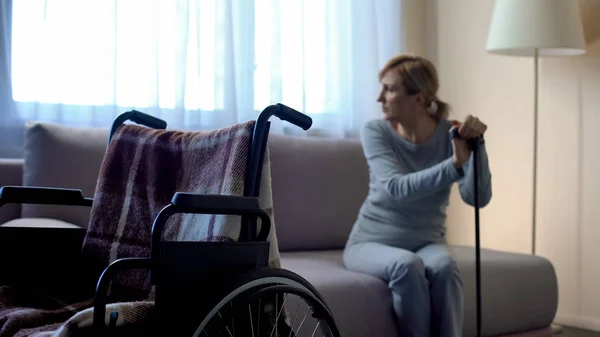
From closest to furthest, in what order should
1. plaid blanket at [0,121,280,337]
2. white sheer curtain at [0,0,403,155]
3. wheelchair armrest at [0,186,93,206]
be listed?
plaid blanket at [0,121,280,337] → wheelchair armrest at [0,186,93,206] → white sheer curtain at [0,0,403,155]

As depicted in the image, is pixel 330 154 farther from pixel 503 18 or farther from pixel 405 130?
pixel 503 18

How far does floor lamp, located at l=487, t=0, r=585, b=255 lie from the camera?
8.82 feet

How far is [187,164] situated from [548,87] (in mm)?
1936

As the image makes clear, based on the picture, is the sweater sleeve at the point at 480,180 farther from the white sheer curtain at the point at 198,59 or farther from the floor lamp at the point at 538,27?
the white sheer curtain at the point at 198,59

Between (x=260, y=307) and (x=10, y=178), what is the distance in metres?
1.32

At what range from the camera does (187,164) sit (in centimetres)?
159

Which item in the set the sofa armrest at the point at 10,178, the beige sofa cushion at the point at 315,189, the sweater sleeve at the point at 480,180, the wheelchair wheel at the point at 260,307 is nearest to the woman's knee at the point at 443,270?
the sweater sleeve at the point at 480,180

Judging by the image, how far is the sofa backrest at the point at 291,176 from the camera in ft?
7.26

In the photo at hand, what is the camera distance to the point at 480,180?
2.18m

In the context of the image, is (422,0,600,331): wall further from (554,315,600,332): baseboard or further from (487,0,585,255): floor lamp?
(487,0,585,255): floor lamp

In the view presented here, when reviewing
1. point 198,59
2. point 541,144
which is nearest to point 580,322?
point 541,144

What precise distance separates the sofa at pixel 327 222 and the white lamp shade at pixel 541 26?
0.71m

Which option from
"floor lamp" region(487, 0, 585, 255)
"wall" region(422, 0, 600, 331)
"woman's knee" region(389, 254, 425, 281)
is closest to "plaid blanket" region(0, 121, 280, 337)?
"woman's knee" region(389, 254, 425, 281)

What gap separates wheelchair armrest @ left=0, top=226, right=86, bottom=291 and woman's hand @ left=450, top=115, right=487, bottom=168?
1033mm
